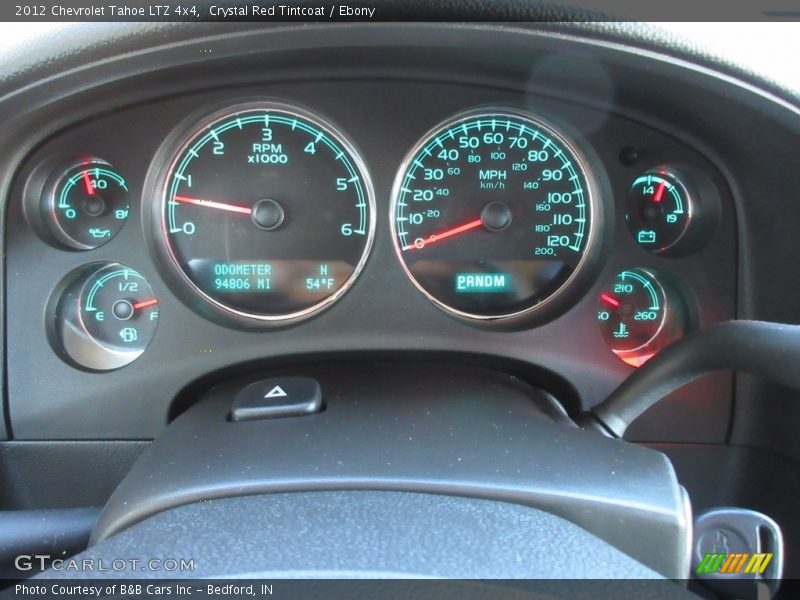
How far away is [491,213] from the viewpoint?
233 centimetres

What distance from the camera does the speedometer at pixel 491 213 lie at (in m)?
2.33

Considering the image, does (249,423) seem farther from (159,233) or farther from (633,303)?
(633,303)

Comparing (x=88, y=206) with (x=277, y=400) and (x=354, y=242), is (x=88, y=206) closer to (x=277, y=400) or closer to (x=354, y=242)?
(x=354, y=242)

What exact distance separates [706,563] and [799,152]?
40.7 inches

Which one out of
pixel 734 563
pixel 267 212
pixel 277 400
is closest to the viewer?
pixel 734 563

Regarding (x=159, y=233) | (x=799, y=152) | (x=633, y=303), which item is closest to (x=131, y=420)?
(x=159, y=233)

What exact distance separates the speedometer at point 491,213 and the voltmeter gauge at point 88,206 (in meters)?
0.82

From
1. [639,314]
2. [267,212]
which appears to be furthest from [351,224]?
[639,314]

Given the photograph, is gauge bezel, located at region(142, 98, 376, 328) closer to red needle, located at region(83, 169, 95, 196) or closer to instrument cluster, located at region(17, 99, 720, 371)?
instrument cluster, located at region(17, 99, 720, 371)

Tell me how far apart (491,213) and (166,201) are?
0.97 meters

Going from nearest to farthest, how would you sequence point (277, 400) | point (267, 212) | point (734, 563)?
1. point (734, 563)
2. point (277, 400)
3. point (267, 212)

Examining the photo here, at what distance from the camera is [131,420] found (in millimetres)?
2191

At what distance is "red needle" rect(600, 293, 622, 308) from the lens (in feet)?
7.69

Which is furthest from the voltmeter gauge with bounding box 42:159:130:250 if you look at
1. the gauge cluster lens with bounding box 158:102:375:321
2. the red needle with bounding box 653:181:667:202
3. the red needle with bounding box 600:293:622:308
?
the red needle with bounding box 653:181:667:202
